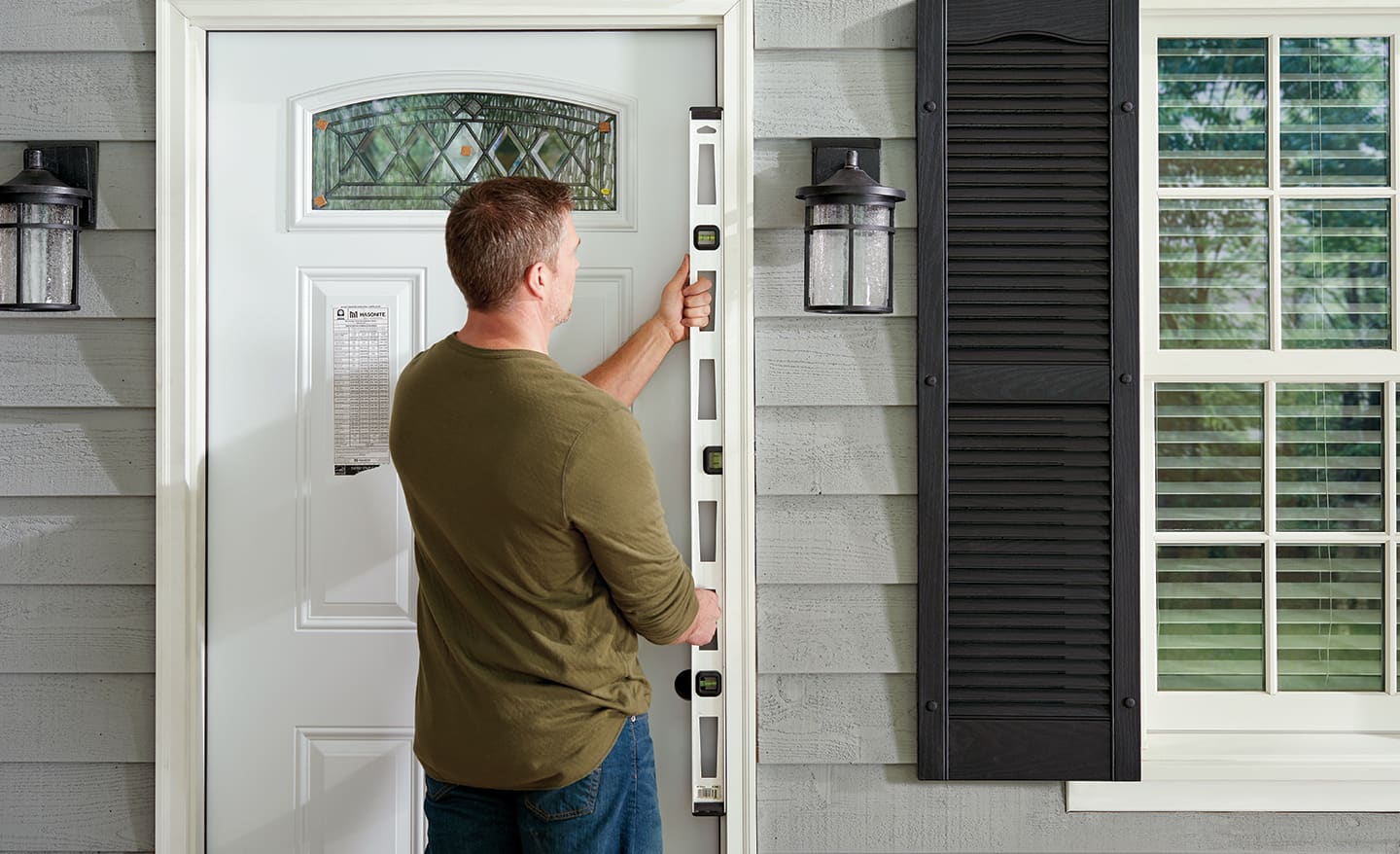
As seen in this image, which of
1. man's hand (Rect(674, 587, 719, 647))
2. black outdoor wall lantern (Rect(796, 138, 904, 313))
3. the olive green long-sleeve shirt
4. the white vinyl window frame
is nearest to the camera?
the olive green long-sleeve shirt

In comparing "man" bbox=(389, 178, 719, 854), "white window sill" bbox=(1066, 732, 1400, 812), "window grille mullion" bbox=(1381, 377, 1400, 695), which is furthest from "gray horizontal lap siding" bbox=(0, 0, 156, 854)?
"window grille mullion" bbox=(1381, 377, 1400, 695)

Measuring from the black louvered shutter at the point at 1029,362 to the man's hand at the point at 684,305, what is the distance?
1.29 feet

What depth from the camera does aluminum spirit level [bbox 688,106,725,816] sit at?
1820 millimetres

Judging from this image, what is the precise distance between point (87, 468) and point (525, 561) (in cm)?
99

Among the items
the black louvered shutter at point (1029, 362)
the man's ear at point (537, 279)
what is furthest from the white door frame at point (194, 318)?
the man's ear at point (537, 279)

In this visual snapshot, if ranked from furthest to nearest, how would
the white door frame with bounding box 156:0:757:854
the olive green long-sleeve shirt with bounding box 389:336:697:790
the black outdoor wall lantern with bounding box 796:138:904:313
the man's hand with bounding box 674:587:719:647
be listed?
the white door frame with bounding box 156:0:757:854 → the black outdoor wall lantern with bounding box 796:138:904:313 → the man's hand with bounding box 674:587:719:647 → the olive green long-sleeve shirt with bounding box 389:336:697:790

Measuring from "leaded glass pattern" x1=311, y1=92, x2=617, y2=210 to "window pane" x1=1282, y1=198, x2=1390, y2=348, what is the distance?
134 centimetres

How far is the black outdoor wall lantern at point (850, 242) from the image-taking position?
1.71 meters

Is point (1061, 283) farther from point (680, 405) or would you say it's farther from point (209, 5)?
point (209, 5)

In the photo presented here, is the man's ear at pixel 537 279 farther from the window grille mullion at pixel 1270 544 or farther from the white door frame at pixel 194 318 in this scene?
the window grille mullion at pixel 1270 544

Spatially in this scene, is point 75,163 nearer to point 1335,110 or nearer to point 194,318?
point 194,318

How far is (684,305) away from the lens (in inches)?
72.0

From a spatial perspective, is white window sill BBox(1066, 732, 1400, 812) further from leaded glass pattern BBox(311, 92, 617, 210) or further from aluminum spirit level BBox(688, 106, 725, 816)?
leaded glass pattern BBox(311, 92, 617, 210)

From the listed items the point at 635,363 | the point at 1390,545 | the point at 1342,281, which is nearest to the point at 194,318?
the point at 635,363
